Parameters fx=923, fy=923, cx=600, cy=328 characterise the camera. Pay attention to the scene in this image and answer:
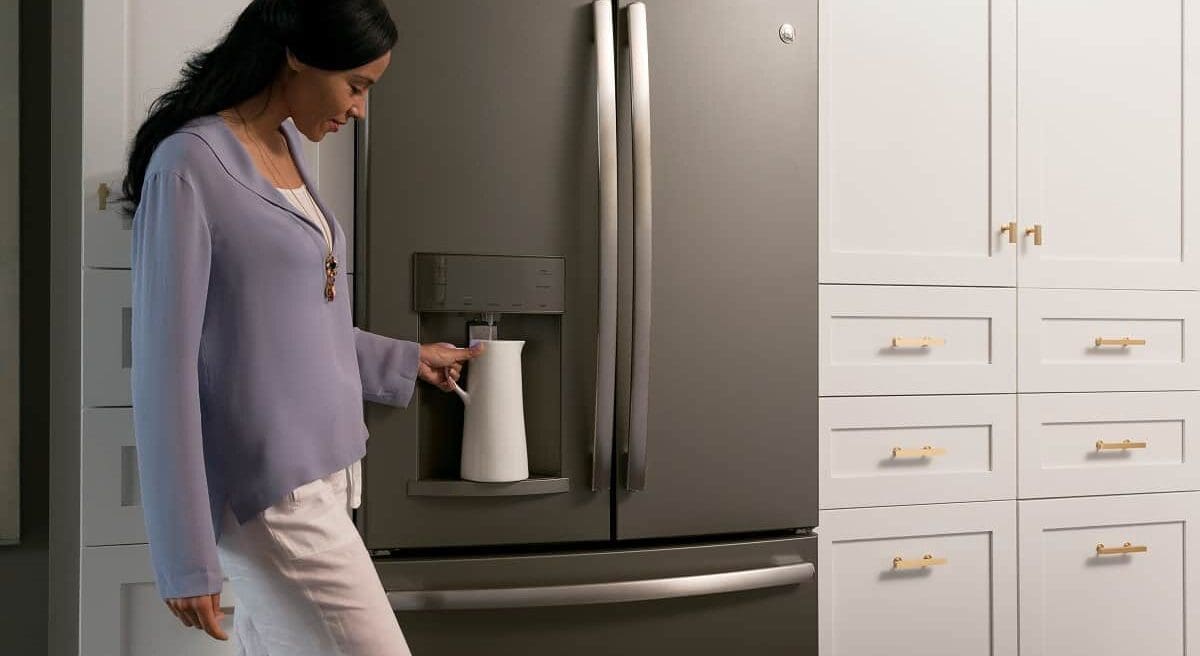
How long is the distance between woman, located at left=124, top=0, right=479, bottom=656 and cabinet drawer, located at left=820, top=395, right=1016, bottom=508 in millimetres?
920

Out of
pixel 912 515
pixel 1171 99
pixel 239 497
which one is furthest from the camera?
pixel 1171 99

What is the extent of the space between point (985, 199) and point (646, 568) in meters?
0.96

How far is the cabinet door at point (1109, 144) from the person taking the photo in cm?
179

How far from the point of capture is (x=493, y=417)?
1370 millimetres

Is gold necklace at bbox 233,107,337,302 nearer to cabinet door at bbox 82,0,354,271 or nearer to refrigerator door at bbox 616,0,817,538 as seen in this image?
cabinet door at bbox 82,0,354,271

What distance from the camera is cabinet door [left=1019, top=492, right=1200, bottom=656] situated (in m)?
1.80

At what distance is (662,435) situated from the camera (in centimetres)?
145

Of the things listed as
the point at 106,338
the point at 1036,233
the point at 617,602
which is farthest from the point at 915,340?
the point at 106,338

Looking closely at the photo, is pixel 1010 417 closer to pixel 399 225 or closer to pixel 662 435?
pixel 662 435

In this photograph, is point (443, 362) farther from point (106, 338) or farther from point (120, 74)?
point (120, 74)

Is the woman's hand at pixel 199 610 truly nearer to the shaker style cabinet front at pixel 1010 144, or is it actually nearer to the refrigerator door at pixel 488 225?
the refrigerator door at pixel 488 225

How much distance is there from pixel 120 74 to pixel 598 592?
1036mm

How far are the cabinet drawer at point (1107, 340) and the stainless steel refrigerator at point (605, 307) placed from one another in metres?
0.56

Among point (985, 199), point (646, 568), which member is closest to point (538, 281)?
point (646, 568)
